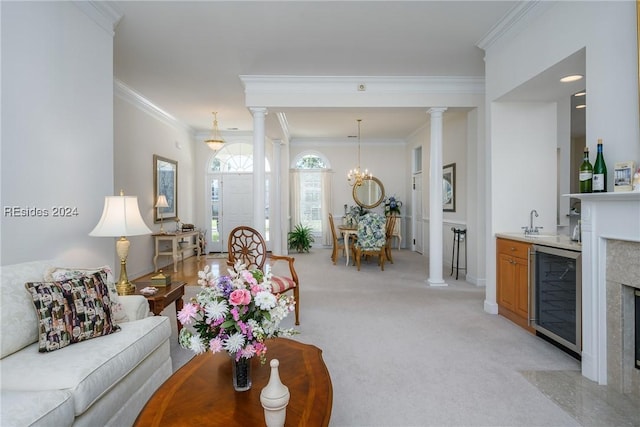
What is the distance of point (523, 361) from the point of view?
2.61 meters

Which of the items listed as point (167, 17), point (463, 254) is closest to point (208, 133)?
point (167, 17)

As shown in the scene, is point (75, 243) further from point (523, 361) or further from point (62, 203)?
point (523, 361)

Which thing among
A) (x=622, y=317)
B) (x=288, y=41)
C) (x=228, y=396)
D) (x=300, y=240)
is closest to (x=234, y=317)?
(x=228, y=396)

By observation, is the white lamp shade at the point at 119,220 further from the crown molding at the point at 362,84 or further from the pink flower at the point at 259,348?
the crown molding at the point at 362,84

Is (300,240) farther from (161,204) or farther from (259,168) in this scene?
(259,168)

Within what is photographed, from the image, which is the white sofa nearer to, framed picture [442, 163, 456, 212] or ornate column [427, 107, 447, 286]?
ornate column [427, 107, 447, 286]

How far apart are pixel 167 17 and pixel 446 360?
155 inches

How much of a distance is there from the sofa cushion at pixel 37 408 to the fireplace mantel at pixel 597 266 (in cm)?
308

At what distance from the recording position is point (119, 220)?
8.21 feet

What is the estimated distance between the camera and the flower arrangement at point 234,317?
53.9 inches

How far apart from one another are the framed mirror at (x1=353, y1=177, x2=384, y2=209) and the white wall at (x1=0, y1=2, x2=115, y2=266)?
21.4 ft

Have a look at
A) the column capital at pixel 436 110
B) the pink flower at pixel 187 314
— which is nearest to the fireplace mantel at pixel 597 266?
the pink flower at pixel 187 314

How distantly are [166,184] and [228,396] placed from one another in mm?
6082

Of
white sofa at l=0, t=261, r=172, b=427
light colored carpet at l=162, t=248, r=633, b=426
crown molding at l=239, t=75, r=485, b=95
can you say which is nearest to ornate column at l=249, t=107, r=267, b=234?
crown molding at l=239, t=75, r=485, b=95
